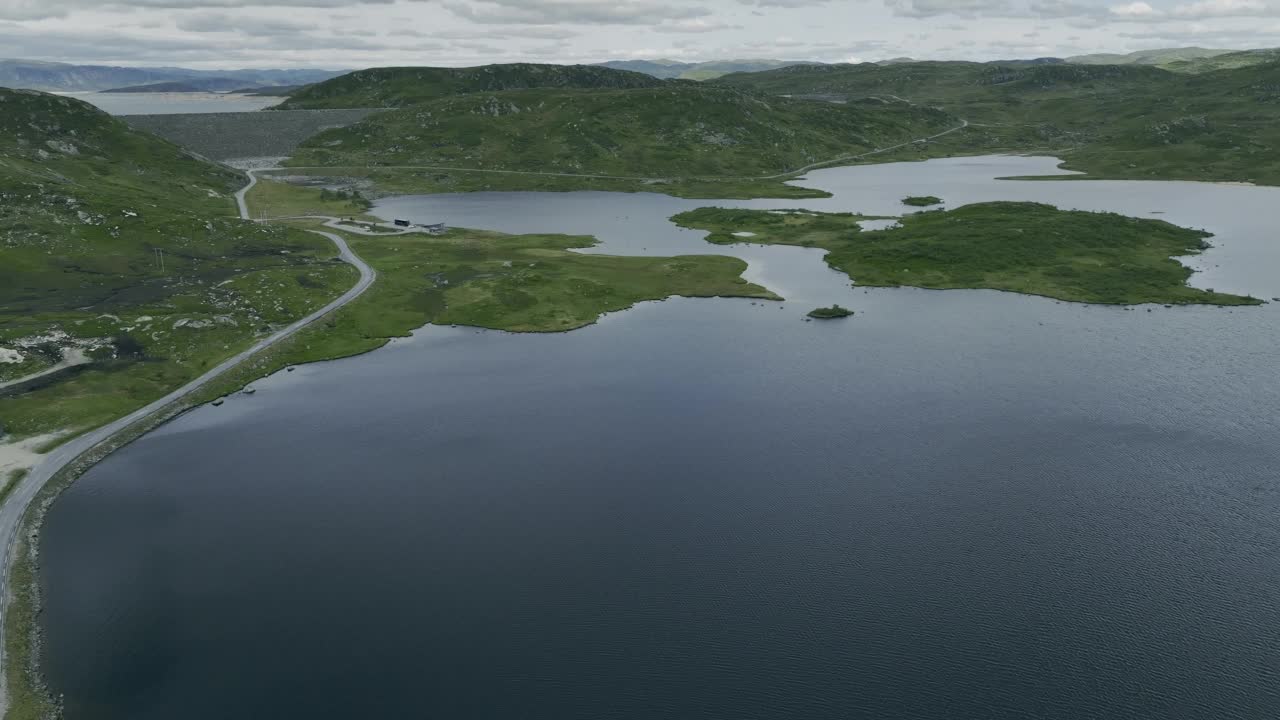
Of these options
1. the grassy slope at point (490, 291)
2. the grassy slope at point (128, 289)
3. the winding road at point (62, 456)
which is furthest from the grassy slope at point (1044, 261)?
the grassy slope at point (128, 289)

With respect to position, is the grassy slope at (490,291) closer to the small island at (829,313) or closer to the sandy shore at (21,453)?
the small island at (829,313)

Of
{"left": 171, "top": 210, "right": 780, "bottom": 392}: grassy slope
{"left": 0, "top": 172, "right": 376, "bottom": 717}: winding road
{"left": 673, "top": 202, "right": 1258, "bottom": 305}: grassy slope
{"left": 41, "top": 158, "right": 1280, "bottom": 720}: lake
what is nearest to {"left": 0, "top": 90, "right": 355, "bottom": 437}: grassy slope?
{"left": 0, "top": 172, "right": 376, "bottom": 717}: winding road

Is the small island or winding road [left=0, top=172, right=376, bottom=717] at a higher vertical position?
the small island

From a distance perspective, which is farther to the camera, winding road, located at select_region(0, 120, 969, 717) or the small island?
the small island

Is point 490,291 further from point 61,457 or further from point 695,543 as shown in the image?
point 695,543

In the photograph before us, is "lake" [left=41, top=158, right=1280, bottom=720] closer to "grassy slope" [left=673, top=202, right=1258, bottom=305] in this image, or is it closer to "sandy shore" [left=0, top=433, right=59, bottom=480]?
"sandy shore" [left=0, top=433, right=59, bottom=480]

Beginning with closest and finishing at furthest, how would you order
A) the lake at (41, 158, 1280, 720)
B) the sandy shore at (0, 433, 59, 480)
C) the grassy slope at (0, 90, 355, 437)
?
1. the lake at (41, 158, 1280, 720)
2. the sandy shore at (0, 433, 59, 480)
3. the grassy slope at (0, 90, 355, 437)

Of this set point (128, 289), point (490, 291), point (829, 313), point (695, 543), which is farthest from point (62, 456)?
point (829, 313)
